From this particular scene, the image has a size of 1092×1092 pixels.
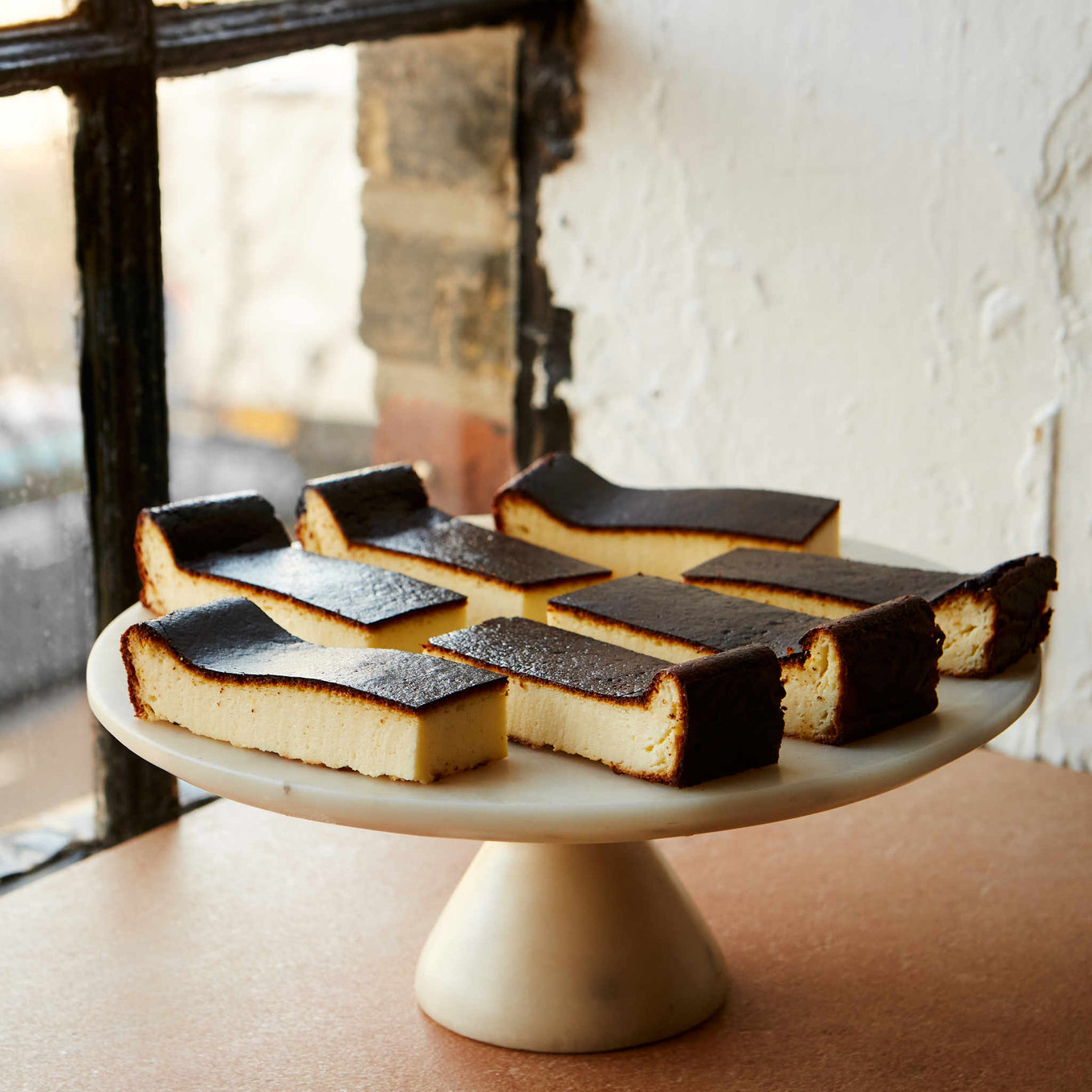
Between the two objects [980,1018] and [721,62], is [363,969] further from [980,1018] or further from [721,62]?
[721,62]

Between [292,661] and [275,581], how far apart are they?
0.16 m

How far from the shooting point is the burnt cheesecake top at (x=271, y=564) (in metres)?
0.94

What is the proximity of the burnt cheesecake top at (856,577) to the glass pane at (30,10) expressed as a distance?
2.41 feet

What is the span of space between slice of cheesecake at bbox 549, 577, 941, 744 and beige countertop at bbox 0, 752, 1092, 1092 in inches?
12.0

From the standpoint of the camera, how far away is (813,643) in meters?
0.84

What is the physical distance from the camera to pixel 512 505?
119 centimetres

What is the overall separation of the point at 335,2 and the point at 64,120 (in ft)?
1.20

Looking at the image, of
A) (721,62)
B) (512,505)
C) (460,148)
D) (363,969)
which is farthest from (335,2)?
(363,969)

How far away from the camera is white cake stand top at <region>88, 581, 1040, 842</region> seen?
73 cm

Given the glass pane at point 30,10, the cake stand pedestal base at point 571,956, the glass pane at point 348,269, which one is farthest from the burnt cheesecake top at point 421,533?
the glass pane at point 30,10

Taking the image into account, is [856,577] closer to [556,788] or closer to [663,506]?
[663,506]

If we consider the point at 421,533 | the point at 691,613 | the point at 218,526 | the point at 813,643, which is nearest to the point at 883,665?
the point at 813,643

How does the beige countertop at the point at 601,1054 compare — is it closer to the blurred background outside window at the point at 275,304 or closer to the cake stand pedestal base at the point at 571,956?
the cake stand pedestal base at the point at 571,956

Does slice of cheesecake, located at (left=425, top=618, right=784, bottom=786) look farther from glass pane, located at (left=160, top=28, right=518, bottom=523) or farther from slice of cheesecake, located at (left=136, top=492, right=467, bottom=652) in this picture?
glass pane, located at (left=160, top=28, right=518, bottom=523)
